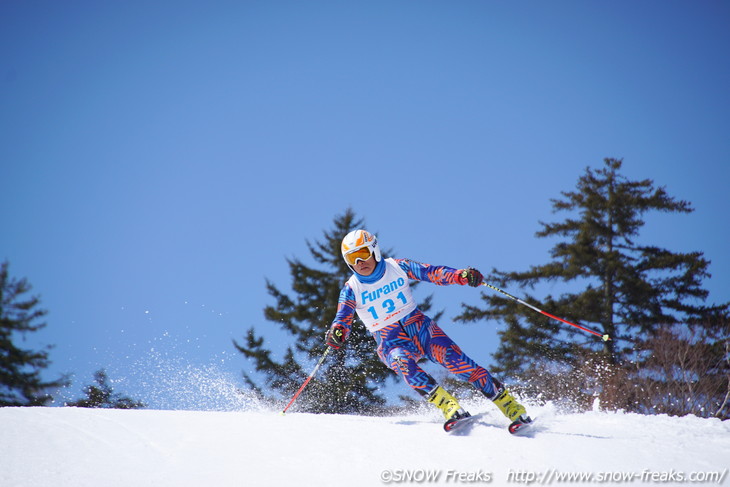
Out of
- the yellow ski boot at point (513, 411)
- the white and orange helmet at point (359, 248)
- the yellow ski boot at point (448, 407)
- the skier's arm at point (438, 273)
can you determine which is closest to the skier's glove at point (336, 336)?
the white and orange helmet at point (359, 248)

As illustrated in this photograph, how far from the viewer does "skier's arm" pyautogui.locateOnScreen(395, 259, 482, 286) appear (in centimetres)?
524

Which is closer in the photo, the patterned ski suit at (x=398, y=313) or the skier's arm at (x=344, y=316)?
the patterned ski suit at (x=398, y=313)

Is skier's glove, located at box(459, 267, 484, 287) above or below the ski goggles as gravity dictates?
below

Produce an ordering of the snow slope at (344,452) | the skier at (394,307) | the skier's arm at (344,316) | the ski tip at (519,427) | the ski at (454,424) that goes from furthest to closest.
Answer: the skier's arm at (344,316) < the skier at (394,307) < the ski at (454,424) < the ski tip at (519,427) < the snow slope at (344,452)

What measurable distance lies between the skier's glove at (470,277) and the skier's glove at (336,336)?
4.18 ft

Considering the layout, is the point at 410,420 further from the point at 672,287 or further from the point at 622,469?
the point at 672,287

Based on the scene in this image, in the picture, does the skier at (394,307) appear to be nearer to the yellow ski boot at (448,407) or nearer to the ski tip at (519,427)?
the yellow ski boot at (448,407)

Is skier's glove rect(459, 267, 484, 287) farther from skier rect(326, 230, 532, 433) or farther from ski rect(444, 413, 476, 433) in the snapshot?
A: ski rect(444, 413, 476, 433)

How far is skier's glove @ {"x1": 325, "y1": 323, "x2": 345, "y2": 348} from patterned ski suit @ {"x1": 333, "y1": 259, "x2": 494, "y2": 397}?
0.07 metres

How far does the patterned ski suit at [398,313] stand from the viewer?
17.1 feet

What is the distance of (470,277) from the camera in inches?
205

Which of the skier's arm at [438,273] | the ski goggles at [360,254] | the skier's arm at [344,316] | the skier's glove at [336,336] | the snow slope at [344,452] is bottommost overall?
the snow slope at [344,452]

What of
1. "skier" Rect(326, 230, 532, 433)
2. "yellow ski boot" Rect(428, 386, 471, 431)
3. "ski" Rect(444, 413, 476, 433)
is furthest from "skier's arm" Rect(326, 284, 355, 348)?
"ski" Rect(444, 413, 476, 433)

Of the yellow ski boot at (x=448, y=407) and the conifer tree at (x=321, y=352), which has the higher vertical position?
the conifer tree at (x=321, y=352)
